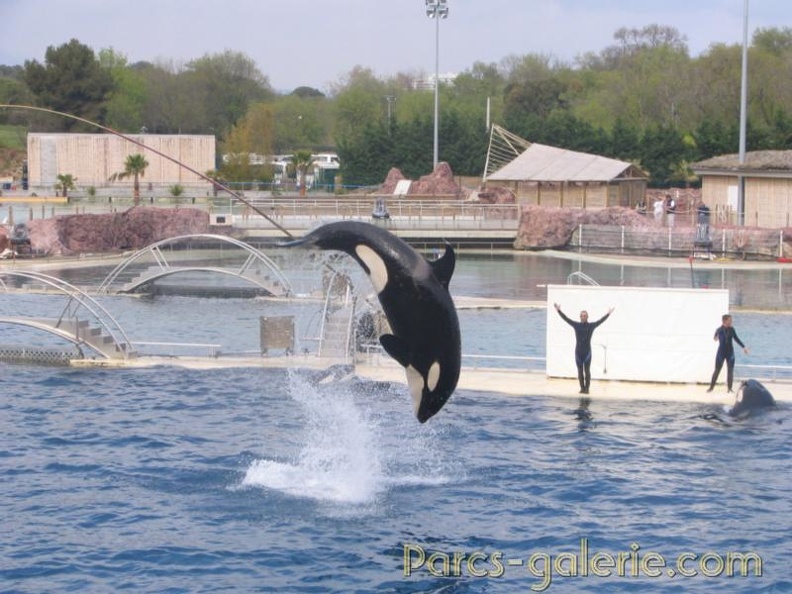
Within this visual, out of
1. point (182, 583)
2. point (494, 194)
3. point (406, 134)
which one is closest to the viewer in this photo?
point (182, 583)

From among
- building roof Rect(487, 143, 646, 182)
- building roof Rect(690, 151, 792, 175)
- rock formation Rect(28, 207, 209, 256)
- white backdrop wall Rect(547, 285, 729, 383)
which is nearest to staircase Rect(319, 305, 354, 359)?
white backdrop wall Rect(547, 285, 729, 383)

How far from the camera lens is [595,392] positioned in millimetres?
19312

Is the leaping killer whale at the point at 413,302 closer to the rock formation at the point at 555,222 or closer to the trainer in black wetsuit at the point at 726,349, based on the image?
the trainer in black wetsuit at the point at 726,349

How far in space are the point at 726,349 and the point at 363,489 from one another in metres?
7.06

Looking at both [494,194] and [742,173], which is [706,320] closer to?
[742,173]

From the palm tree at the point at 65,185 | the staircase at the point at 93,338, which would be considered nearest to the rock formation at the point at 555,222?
the palm tree at the point at 65,185

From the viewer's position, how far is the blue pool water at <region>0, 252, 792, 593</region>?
12250mm

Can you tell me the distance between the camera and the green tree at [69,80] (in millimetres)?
81188

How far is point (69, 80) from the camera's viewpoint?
81.7 meters

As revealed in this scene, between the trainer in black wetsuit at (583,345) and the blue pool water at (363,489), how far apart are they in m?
0.61

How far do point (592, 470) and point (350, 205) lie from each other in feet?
114

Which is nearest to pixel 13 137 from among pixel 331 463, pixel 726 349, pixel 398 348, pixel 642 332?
pixel 642 332

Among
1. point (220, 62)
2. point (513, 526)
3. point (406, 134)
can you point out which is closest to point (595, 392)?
point (513, 526)

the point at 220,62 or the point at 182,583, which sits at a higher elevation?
the point at 220,62
